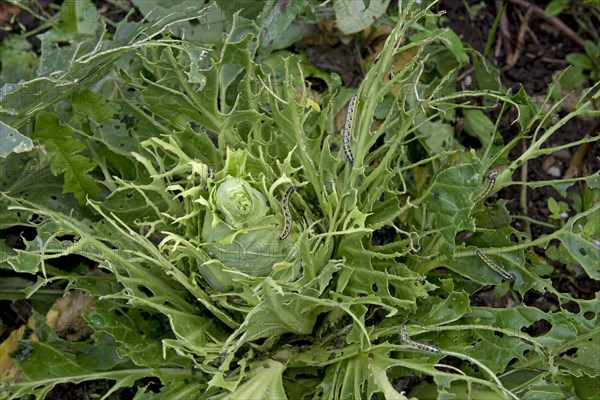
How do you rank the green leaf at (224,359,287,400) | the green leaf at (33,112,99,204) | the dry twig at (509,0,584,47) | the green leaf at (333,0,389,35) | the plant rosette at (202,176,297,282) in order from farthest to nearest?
the dry twig at (509,0,584,47), the green leaf at (333,0,389,35), the green leaf at (33,112,99,204), the green leaf at (224,359,287,400), the plant rosette at (202,176,297,282)

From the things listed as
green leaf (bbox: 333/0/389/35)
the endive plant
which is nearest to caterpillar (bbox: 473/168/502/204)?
the endive plant

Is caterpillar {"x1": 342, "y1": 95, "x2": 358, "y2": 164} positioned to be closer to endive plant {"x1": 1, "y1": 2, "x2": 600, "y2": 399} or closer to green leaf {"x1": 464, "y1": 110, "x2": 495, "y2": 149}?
endive plant {"x1": 1, "y1": 2, "x2": 600, "y2": 399}

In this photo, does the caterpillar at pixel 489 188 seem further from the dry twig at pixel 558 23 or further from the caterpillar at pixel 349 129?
the dry twig at pixel 558 23

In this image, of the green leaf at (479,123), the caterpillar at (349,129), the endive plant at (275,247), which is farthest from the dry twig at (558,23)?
the caterpillar at (349,129)

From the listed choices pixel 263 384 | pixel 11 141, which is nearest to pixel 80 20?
pixel 11 141

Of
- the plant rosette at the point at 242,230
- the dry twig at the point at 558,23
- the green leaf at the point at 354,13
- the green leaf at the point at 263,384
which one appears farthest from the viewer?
the dry twig at the point at 558,23

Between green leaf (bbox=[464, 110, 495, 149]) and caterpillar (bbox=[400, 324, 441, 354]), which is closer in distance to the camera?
caterpillar (bbox=[400, 324, 441, 354])

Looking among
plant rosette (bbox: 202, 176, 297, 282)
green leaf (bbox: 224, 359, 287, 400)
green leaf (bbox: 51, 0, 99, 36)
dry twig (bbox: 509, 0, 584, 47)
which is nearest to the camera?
plant rosette (bbox: 202, 176, 297, 282)

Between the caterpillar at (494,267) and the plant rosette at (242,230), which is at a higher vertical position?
the plant rosette at (242,230)
